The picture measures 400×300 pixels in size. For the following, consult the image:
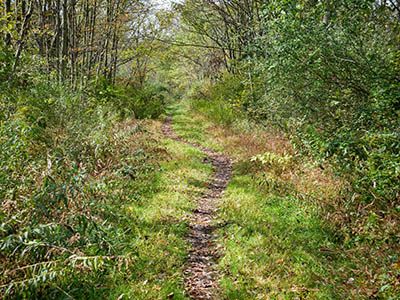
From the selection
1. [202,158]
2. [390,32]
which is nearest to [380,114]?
[390,32]

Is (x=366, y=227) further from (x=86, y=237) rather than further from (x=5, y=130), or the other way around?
(x=5, y=130)

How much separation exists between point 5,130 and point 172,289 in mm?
2968

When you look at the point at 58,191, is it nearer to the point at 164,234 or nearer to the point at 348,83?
the point at 164,234

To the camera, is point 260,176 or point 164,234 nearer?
point 164,234

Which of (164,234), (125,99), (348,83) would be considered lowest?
(164,234)

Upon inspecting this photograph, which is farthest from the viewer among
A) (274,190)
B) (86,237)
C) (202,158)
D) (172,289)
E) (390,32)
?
(202,158)

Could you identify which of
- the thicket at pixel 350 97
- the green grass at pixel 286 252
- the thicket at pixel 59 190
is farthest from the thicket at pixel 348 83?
the thicket at pixel 59 190

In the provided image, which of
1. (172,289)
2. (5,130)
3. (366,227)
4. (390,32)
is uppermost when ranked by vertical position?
(390,32)

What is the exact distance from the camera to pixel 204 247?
4648 millimetres

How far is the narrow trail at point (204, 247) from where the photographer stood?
371 cm

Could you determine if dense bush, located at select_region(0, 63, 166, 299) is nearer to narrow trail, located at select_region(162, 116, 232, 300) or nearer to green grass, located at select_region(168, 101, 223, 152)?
narrow trail, located at select_region(162, 116, 232, 300)

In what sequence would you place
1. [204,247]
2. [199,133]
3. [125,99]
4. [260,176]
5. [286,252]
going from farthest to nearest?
1. [199,133]
2. [125,99]
3. [260,176]
4. [204,247]
5. [286,252]

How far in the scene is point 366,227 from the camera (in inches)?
153

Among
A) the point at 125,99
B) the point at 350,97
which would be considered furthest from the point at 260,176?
the point at 125,99
